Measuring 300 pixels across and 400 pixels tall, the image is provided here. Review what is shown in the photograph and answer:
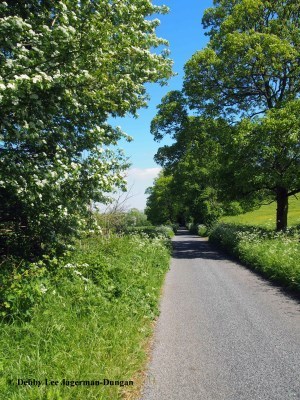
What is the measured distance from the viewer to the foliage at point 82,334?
13.9ft

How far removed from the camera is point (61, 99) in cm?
679

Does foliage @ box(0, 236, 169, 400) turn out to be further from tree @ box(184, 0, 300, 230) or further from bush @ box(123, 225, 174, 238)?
tree @ box(184, 0, 300, 230)

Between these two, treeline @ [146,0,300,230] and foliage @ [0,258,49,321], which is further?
treeline @ [146,0,300,230]

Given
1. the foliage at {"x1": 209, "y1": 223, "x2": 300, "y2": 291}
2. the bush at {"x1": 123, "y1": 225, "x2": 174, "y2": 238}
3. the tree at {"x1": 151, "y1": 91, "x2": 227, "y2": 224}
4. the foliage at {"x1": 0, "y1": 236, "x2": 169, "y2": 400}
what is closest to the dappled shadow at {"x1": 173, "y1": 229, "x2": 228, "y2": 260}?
the foliage at {"x1": 209, "y1": 223, "x2": 300, "y2": 291}

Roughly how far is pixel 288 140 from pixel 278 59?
184 inches

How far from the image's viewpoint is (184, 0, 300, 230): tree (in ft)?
→ 60.9

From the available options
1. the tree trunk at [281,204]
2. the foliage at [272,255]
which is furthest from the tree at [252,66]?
the foliage at [272,255]

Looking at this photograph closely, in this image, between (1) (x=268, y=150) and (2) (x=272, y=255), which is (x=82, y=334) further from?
(1) (x=268, y=150)

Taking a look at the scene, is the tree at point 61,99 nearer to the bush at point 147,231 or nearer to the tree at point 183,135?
the bush at point 147,231

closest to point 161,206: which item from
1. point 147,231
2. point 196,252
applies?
point 147,231

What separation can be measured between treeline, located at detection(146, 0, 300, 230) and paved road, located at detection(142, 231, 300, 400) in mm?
9694

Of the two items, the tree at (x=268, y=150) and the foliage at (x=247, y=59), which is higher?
the foliage at (x=247, y=59)

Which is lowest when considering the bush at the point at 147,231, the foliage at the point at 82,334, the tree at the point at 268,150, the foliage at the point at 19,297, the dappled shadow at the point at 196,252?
the dappled shadow at the point at 196,252

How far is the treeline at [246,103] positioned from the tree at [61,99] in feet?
36.8
